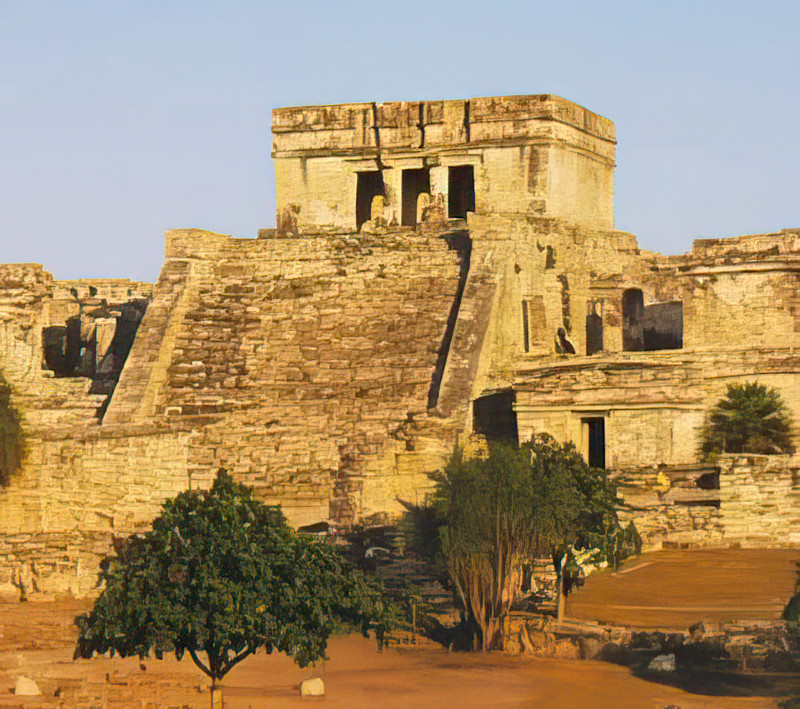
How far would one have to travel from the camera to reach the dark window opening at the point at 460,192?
116ft

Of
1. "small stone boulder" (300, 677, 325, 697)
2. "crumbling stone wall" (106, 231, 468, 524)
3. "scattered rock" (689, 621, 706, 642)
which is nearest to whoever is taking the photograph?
"small stone boulder" (300, 677, 325, 697)

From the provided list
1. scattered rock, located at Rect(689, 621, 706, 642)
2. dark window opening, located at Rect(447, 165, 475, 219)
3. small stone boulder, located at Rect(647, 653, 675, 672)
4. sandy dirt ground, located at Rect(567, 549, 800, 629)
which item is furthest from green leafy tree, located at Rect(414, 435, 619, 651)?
dark window opening, located at Rect(447, 165, 475, 219)

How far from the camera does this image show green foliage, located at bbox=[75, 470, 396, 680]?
58.2 feet

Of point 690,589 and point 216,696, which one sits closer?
point 216,696

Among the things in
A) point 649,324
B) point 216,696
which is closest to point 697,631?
point 216,696

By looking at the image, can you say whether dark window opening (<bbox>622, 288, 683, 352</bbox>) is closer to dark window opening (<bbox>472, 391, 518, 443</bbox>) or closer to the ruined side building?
the ruined side building

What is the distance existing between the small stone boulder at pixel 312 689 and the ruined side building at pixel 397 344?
5.60 meters

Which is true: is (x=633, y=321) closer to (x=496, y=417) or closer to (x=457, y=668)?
(x=496, y=417)

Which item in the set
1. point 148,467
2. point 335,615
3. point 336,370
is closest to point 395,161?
point 336,370

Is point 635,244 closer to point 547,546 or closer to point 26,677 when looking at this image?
point 547,546

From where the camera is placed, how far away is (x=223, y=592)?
17.9m

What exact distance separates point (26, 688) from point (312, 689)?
142 inches

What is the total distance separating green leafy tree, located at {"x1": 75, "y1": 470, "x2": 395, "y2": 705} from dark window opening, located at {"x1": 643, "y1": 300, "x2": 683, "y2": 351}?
14.3 metres

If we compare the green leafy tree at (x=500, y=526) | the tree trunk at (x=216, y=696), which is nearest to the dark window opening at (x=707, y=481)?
the green leafy tree at (x=500, y=526)
